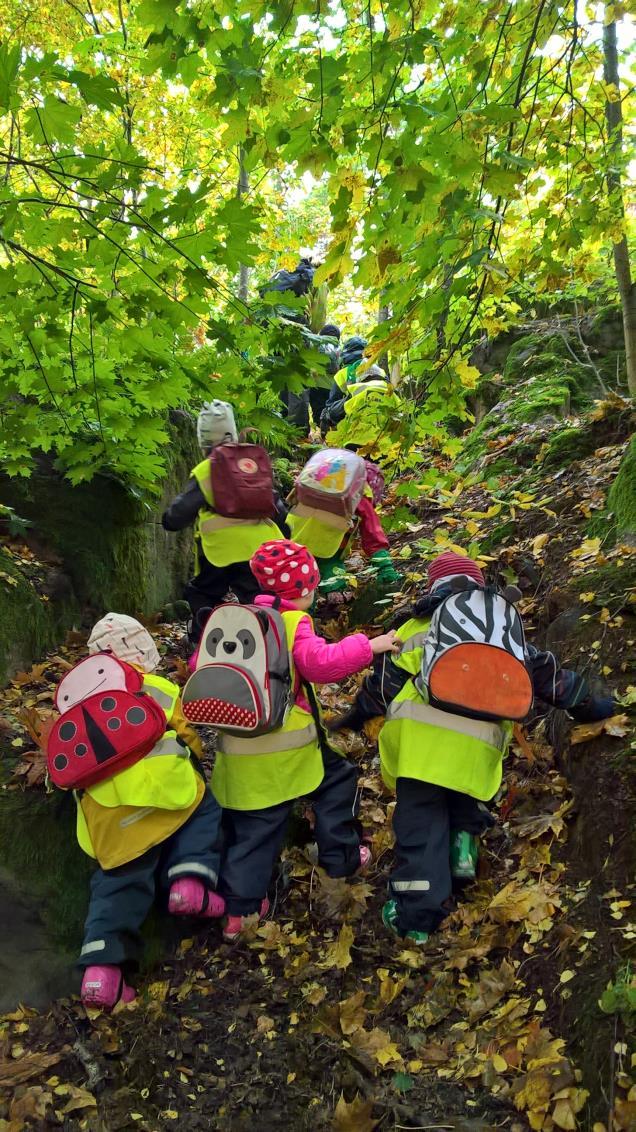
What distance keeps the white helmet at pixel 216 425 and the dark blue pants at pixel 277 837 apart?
2.75m

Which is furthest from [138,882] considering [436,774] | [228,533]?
[228,533]

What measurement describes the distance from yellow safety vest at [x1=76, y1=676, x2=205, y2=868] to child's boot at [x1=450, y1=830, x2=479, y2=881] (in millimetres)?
1229

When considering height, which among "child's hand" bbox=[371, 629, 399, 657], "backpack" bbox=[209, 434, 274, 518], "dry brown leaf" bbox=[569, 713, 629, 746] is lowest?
"dry brown leaf" bbox=[569, 713, 629, 746]

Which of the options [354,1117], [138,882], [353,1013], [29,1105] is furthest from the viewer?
[138,882]

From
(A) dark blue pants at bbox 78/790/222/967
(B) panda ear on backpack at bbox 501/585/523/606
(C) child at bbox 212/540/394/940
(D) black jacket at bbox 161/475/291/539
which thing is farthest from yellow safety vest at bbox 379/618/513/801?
(D) black jacket at bbox 161/475/291/539

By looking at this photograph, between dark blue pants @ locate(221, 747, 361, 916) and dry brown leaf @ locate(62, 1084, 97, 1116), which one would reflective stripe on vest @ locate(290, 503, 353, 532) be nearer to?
dark blue pants @ locate(221, 747, 361, 916)

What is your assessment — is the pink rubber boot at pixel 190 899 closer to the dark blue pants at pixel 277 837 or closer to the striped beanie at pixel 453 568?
the dark blue pants at pixel 277 837

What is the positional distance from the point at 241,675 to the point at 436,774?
963mm

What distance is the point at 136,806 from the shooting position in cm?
304

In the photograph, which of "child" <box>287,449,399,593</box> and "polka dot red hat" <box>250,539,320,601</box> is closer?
"polka dot red hat" <box>250,539,320,601</box>

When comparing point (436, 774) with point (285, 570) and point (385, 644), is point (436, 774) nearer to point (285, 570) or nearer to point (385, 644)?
point (385, 644)

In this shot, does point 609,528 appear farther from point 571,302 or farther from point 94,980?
point 571,302

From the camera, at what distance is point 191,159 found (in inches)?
458

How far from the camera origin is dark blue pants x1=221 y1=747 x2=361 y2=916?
3.31m
